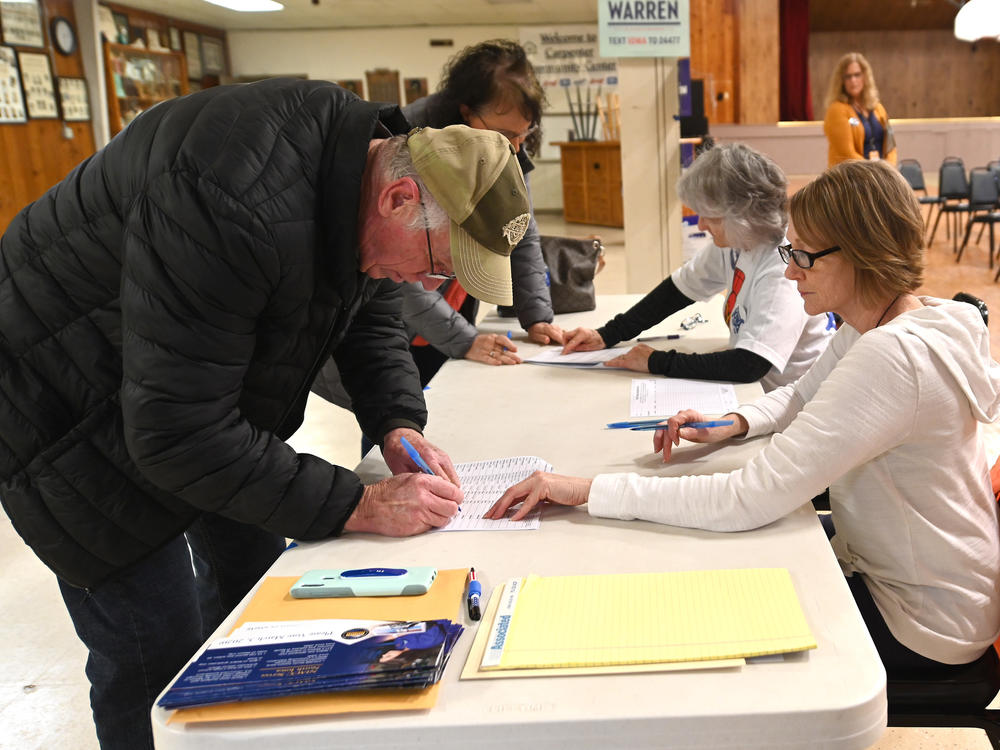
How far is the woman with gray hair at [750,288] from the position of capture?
201cm

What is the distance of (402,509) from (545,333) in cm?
137

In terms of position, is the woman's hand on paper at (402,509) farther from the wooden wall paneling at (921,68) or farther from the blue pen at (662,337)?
the wooden wall paneling at (921,68)

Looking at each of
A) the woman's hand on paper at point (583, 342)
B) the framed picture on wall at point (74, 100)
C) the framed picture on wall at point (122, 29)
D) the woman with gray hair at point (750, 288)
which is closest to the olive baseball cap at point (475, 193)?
the woman with gray hair at point (750, 288)

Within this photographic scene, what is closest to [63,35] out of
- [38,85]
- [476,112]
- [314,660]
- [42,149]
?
[38,85]

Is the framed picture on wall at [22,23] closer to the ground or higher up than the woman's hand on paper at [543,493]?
higher up

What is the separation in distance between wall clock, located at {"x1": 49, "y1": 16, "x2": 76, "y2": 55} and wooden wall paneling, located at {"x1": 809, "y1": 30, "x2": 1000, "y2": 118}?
1088 centimetres

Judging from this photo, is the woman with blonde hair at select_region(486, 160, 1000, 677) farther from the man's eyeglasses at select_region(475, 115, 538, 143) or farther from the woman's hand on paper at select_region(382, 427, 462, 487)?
the man's eyeglasses at select_region(475, 115, 538, 143)

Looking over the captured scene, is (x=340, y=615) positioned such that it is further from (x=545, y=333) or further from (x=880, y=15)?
(x=880, y=15)

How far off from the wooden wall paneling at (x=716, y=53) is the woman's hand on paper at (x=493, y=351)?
9610 millimetres

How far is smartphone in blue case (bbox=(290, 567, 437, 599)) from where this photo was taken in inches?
43.8

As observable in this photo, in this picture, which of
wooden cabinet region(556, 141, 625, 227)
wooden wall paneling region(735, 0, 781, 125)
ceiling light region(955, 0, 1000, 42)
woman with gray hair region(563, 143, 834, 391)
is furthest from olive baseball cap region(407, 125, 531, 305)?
wooden wall paneling region(735, 0, 781, 125)

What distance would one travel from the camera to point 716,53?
11.6 m

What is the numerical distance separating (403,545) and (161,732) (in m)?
0.46

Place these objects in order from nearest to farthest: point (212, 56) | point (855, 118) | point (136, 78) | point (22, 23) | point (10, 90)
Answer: point (855, 118) → point (10, 90) → point (22, 23) → point (136, 78) → point (212, 56)
